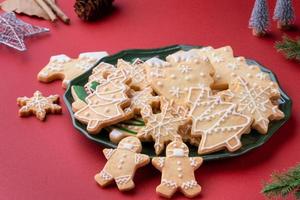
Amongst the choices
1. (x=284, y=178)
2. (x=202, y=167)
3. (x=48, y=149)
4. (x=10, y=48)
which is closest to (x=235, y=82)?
(x=202, y=167)

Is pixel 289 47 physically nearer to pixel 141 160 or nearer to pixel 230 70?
pixel 230 70

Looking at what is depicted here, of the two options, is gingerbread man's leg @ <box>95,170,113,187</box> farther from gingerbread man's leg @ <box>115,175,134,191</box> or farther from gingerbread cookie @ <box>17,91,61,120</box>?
gingerbread cookie @ <box>17,91,61,120</box>

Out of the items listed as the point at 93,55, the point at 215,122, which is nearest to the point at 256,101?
the point at 215,122

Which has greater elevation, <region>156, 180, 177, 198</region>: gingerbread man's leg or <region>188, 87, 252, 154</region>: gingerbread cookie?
<region>188, 87, 252, 154</region>: gingerbread cookie

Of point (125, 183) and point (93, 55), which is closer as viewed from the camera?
point (125, 183)

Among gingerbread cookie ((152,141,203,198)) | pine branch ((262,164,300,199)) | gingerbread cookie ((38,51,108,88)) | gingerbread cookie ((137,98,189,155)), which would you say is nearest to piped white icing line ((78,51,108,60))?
gingerbread cookie ((38,51,108,88))

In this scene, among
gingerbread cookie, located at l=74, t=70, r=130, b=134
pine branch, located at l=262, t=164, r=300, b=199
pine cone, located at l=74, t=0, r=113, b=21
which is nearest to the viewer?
pine branch, located at l=262, t=164, r=300, b=199
